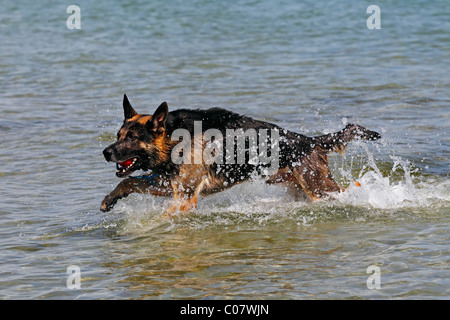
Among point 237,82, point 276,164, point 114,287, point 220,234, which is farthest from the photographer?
point 237,82

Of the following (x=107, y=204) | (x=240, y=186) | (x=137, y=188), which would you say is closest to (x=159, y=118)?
(x=137, y=188)

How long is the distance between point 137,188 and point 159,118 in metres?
0.83

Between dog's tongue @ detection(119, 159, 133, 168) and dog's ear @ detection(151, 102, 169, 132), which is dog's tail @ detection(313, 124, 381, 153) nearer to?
dog's ear @ detection(151, 102, 169, 132)

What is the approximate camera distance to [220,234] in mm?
6781

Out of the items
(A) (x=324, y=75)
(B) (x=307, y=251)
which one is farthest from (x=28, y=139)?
(A) (x=324, y=75)

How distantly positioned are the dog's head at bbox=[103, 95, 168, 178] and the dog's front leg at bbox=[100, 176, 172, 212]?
248mm

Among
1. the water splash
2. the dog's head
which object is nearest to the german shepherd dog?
the dog's head

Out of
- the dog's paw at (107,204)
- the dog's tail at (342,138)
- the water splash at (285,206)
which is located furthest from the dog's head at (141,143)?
the dog's tail at (342,138)

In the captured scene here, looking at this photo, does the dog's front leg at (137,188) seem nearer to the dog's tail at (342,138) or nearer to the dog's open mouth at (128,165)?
the dog's open mouth at (128,165)

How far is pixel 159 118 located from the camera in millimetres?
6840

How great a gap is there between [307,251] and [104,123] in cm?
631

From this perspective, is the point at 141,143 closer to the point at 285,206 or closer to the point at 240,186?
the point at 240,186

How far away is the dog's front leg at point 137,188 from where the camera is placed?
708 cm

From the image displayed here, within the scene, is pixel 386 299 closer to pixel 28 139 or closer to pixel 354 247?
pixel 354 247
